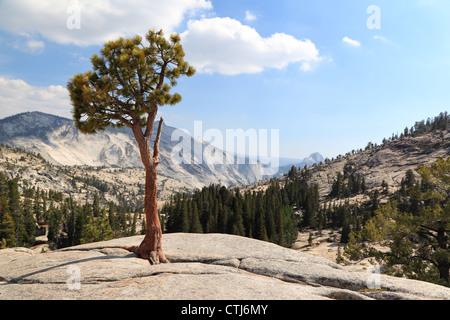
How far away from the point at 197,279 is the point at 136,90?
12550 millimetres

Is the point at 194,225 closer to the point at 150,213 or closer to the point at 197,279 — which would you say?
the point at 150,213

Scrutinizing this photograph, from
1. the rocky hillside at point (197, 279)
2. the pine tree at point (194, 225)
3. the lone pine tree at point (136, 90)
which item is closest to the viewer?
the rocky hillside at point (197, 279)

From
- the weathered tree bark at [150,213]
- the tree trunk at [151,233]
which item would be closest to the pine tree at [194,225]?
the weathered tree bark at [150,213]

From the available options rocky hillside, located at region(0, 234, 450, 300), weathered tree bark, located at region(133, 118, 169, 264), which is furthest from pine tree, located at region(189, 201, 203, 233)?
Result: weathered tree bark, located at region(133, 118, 169, 264)

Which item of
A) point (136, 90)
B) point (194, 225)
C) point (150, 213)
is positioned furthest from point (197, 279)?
point (194, 225)

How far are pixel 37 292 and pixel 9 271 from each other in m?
5.72

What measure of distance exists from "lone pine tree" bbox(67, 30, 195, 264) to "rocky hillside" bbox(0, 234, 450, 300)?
297cm

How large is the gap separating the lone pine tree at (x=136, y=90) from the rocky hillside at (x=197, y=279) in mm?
2966

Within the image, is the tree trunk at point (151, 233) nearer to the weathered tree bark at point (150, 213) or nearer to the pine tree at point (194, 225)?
the weathered tree bark at point (150, 213)

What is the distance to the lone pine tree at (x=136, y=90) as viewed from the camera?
1591 centimetres

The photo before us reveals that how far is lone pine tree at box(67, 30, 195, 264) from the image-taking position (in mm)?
15906

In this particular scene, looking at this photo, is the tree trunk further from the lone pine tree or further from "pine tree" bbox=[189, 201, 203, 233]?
"pine tree" bbox=[189, 201, 203, 233]
